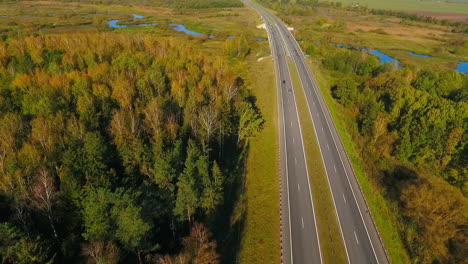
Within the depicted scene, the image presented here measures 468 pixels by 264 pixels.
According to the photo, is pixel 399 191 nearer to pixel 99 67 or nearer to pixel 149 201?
pixel 149 201

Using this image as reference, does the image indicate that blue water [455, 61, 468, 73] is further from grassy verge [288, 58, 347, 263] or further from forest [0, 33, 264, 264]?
forest [0, 33, 264, 264]

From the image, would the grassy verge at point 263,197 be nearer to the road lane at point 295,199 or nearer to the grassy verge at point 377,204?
the road lane at point 295,199

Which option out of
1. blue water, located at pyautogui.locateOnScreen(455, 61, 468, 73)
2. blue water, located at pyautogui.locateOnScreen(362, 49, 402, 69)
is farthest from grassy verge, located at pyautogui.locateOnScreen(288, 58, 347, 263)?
blue water, located at pyautogui.locateOnScreen(455, 61, 468, 73)

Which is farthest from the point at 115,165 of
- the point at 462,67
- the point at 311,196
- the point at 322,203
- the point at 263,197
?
the point at 462,67

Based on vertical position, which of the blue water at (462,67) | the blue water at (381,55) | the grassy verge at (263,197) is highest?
the blue water at (381,55)

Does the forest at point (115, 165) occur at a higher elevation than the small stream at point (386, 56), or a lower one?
lower

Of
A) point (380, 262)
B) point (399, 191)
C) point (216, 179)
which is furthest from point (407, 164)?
point (216, 179)

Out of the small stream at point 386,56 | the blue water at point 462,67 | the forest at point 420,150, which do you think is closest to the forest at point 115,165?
the forest at point 420,150
